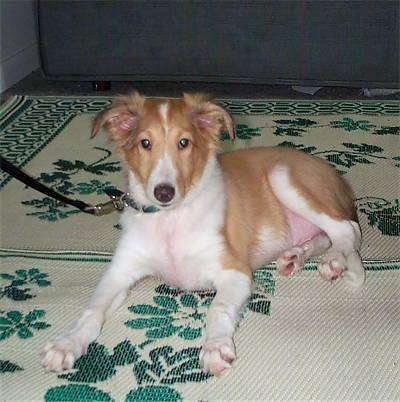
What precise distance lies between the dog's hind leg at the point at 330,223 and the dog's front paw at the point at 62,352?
0.79m

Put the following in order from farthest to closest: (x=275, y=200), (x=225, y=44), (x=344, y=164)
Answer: (x=225, y=44), (x=344, y=164), (x=275, y=200)

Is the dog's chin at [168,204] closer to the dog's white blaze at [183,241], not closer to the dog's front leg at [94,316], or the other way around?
the dog's white blaze at [183,241]

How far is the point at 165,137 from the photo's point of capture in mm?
1972

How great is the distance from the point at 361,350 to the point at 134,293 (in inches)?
27.6

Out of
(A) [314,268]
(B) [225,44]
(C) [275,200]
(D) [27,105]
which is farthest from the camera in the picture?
(B) [225,44]

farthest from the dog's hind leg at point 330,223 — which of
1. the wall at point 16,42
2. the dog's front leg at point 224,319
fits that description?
the wall at point 16,42

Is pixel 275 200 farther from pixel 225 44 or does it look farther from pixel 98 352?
pixel 225 44

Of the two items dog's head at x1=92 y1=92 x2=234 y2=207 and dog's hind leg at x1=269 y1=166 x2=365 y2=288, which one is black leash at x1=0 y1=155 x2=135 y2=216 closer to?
dog's head at x1=92 y1=92 x2=234 y2=207

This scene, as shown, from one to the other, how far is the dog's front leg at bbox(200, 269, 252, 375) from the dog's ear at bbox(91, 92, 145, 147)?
523 mm

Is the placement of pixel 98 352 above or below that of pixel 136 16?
below

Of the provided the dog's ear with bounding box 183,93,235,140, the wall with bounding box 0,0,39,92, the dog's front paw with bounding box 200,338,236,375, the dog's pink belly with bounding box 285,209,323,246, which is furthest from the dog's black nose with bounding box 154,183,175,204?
the wall with bounding box 0,0,39,92

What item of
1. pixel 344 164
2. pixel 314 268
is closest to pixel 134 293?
pixel 314 268

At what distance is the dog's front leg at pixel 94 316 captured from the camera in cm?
167

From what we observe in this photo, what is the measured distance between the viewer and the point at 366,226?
249cm
